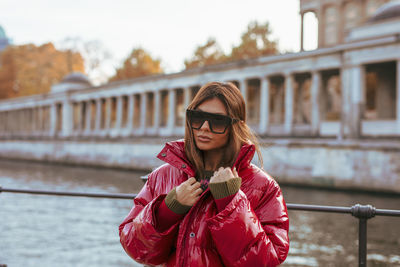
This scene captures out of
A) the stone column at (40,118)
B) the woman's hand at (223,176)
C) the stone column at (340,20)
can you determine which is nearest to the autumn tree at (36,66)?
the stone column at (40,118)

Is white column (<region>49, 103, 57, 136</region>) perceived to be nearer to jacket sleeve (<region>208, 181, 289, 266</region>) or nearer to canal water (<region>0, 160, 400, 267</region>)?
canal water (<region>0, 160, 400, 267</region>)

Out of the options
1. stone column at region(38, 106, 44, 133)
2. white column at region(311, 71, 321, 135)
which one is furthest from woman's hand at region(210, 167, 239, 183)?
stone column at region(38, 106, 44, 133)

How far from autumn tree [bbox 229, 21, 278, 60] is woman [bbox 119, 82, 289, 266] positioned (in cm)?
4545

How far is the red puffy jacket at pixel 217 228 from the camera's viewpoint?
1989 mm

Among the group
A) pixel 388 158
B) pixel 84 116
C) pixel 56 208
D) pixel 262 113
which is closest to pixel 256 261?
pixel 56 208

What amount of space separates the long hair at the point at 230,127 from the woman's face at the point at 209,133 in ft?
0.07

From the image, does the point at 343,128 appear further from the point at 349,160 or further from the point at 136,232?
the point at 136,232

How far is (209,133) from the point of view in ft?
7.55

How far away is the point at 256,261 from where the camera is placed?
6.55ft

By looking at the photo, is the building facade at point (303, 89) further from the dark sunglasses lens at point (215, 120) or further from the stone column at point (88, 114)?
the dark sunglasses lens at point (215, 120)

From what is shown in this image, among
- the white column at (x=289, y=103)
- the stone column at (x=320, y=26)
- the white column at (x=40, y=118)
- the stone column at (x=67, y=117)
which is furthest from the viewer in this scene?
the white column at (x=40, y=118)

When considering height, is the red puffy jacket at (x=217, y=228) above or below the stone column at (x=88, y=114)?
below

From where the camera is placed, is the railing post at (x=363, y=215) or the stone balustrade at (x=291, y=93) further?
the stone balustrade at (x=291, y=93)

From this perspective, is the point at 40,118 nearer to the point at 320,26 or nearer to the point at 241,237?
the point at 320,26
